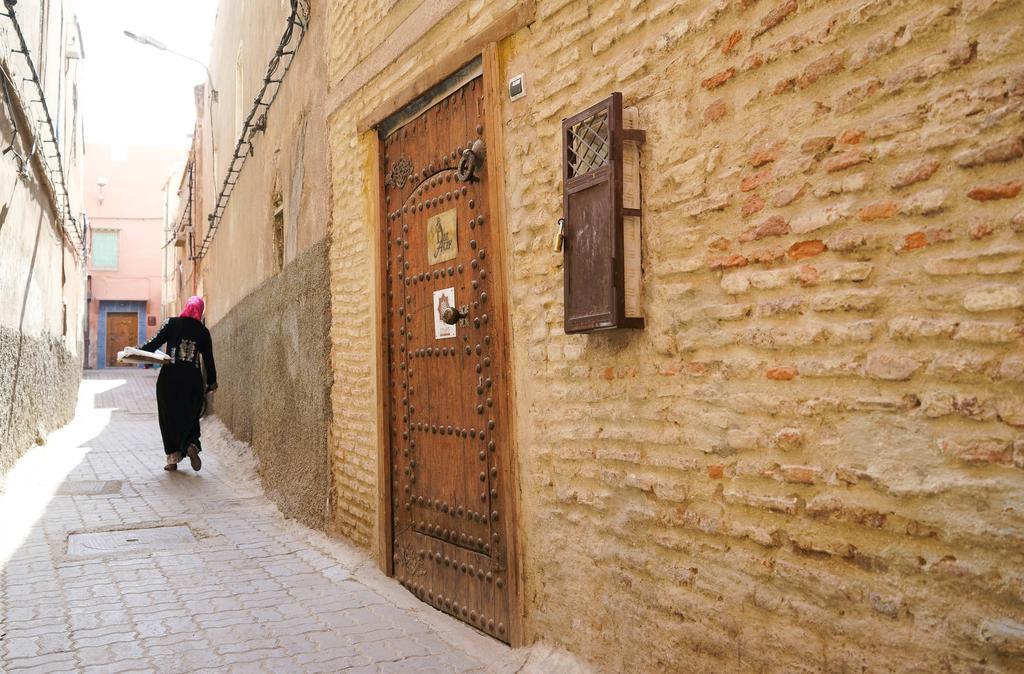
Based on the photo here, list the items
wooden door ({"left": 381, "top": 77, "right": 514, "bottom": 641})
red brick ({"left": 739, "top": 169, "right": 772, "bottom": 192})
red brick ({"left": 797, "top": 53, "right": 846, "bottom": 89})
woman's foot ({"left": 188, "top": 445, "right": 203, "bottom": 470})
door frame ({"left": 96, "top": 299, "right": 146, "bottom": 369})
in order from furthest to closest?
door frame ({"left": 96, "top": 299, "right": 146, "bottom": 369})
woman's foot ({"left": 188, "top": 445, "right": 203, "bottom": 470})
wooden door ({"left": 381, "top": 77, "right": 514, "bottom": 641})
red brick ({"left": 739, "top": 169, "right": 772, "bottom": 192})
red brick ({"left": 797, "top": 53, "right": 846, "bottom": 89})

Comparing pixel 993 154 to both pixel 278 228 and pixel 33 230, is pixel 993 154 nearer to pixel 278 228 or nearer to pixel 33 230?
pixel 278 228

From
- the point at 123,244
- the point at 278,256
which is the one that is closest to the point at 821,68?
the point at 278,256

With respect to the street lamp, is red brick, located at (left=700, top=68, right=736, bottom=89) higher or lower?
lower

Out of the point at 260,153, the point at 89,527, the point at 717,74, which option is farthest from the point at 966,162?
the point at 260,153

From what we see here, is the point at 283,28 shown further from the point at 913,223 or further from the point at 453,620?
the point at 913,223

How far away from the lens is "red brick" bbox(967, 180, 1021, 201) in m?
1.88

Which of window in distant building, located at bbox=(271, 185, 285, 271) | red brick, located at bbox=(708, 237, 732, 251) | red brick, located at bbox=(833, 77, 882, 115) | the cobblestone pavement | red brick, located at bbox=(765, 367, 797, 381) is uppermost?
window in distant building, located at bbox=(271, 185, 285, 271)

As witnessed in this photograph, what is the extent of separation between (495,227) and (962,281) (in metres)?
2.25

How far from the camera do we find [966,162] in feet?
6.44

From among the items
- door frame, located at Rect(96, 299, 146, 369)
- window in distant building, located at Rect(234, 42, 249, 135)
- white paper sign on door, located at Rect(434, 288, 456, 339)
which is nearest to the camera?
white paper sign on door, located at Rect(434, 288, 456, 339)

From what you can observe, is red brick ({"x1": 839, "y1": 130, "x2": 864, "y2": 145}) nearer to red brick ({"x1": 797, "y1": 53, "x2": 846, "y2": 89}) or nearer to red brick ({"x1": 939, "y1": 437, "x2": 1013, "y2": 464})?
red brick ({"x1": 797, "y1": 53, "x2": 846, "y2": 89})

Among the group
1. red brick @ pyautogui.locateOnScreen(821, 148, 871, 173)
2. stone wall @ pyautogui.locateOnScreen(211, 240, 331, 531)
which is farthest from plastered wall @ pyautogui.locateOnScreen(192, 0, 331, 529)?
red brick @ pyautogui.locateOnScreen(821, 148, 871, 173)

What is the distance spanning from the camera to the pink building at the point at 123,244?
117 feet

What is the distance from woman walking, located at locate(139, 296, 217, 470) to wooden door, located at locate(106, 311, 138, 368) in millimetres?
28663
